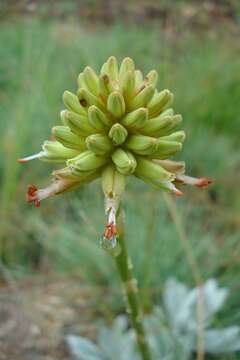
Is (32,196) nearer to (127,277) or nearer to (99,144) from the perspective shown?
(99,144)

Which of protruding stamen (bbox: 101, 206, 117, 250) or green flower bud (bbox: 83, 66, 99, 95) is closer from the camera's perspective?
protruding stamen (bbox: 101, 206, 117, 250)

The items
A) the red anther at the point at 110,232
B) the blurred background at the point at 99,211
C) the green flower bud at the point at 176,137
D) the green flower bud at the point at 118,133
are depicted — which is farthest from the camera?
the blurred background at the point at 99,211

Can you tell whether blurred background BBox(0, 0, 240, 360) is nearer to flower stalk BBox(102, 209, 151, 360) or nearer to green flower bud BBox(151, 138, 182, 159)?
flower stalk BBox(102, 209, 151, 360)

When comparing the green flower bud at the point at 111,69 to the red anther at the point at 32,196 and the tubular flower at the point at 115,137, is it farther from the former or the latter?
the red anther at the point at 32,196

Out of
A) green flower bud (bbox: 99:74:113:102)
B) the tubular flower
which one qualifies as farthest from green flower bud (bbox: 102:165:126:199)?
green flower bud (bbox: 99:74:113:102)

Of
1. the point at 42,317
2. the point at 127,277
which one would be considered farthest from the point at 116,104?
the point at 42,317

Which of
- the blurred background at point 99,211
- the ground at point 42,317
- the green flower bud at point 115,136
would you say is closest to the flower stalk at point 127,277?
the green flower bud at point 115,136
